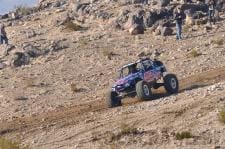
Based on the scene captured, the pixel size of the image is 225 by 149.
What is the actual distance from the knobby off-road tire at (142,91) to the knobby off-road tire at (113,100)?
3.60ft

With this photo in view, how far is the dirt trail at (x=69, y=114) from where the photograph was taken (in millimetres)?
24094

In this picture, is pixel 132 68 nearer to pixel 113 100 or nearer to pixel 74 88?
pixel 113 100

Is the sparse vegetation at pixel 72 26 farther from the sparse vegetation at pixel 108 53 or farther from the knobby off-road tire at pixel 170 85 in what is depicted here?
the knobby off-road tire at pixel 170 85

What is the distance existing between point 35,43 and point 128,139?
2814 centimetres

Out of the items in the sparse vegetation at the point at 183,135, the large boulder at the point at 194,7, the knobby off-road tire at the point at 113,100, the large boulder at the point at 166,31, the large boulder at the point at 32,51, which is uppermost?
the large boulder at the point at 194,7

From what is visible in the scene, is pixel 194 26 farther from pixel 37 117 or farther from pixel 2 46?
pixel 37 117

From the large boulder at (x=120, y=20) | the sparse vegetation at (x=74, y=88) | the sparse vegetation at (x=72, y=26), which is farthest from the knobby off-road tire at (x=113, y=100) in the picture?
the sparse vegetation at (x=72, y=26)

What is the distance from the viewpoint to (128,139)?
18.4 meters

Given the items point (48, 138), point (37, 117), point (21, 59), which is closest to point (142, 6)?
point (21, 59)

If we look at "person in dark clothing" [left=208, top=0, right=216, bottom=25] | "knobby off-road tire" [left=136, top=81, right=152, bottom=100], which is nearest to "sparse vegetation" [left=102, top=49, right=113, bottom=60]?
"person in dark clothing" [left=208, top=0, right=216, bottom=25]

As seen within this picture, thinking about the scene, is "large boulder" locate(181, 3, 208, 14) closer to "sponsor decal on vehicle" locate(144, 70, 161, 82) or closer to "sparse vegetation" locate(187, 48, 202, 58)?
"sparse vegetation" locate(187, 48, 202, 58)

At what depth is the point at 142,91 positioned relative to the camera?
25.3 metres

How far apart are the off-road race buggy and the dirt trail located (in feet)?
1.40

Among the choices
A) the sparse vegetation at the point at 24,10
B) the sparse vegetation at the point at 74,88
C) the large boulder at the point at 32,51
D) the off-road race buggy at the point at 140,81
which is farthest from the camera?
the sparse vegetation at the point at 24,10
